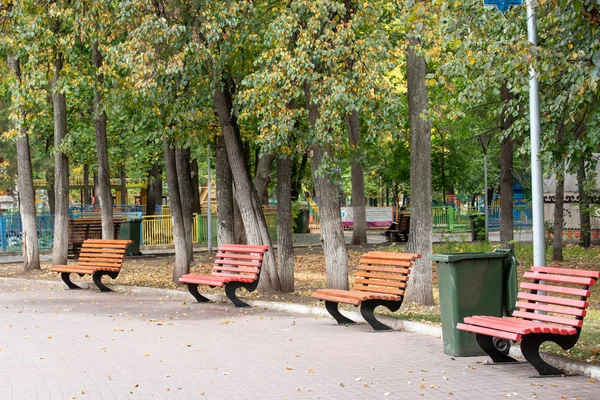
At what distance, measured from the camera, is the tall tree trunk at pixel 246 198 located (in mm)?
16641

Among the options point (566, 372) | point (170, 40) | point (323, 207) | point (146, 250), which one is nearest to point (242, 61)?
point (170, 40)

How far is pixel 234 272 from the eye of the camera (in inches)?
609

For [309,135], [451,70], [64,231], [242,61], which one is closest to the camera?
[451,70]

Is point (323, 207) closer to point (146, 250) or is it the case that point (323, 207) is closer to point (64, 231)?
point (64, 231)

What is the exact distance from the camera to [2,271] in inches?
950

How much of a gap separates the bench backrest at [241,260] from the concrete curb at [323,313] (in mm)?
510

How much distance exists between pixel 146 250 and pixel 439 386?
27945mm

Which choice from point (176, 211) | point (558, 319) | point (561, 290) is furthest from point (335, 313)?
point (176, 211)

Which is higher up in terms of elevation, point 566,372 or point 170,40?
point 170,40

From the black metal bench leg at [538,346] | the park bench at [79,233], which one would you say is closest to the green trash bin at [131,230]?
the park bench at [79,233]

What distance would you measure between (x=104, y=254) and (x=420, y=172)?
6539 millimetres

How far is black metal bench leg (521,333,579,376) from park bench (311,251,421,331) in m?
2.91

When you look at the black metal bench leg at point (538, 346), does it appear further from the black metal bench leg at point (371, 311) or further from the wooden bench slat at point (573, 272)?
the black metal bench leg at point (371, 311)

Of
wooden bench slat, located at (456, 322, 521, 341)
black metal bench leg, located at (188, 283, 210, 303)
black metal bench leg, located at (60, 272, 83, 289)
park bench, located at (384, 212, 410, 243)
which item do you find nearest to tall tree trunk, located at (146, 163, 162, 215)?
park bench, located at (384, 212, 410, 243)
